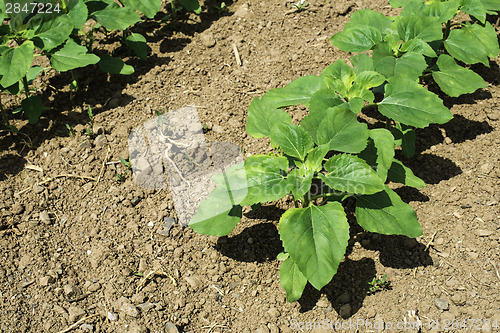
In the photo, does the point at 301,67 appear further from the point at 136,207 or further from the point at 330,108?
the point at 136,207

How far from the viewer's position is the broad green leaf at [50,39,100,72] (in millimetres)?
3898

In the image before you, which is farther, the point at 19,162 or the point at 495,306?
the point at 19,162

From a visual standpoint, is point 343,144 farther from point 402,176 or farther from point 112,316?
point 112,316

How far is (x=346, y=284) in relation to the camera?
321cm

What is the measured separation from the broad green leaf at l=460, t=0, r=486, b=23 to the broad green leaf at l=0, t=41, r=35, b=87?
11.9 feet

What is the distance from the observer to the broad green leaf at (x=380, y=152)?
313 cm

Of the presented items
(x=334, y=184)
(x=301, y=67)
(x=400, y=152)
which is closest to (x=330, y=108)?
(x=334, y=184)

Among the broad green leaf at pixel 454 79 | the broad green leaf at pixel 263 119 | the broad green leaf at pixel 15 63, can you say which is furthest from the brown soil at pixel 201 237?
the broad green leaf at pixel 15 63

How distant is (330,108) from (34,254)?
7.62 feet

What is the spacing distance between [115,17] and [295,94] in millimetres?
1935

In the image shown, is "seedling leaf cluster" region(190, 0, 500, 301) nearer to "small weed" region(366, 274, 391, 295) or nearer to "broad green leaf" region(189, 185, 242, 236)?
"broad green leaf" region(189, 185, 242, 236)

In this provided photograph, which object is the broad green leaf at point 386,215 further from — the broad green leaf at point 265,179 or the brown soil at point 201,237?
the broad green leaf at point 265,179

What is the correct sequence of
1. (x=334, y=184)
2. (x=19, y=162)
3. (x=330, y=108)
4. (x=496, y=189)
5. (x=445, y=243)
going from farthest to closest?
(x=19, y=162) → (x=496, y=189) → (x=445, y=243) → (x=330, y=108) → (x=334, y=184)

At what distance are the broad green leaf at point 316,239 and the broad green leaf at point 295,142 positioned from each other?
37 cm
